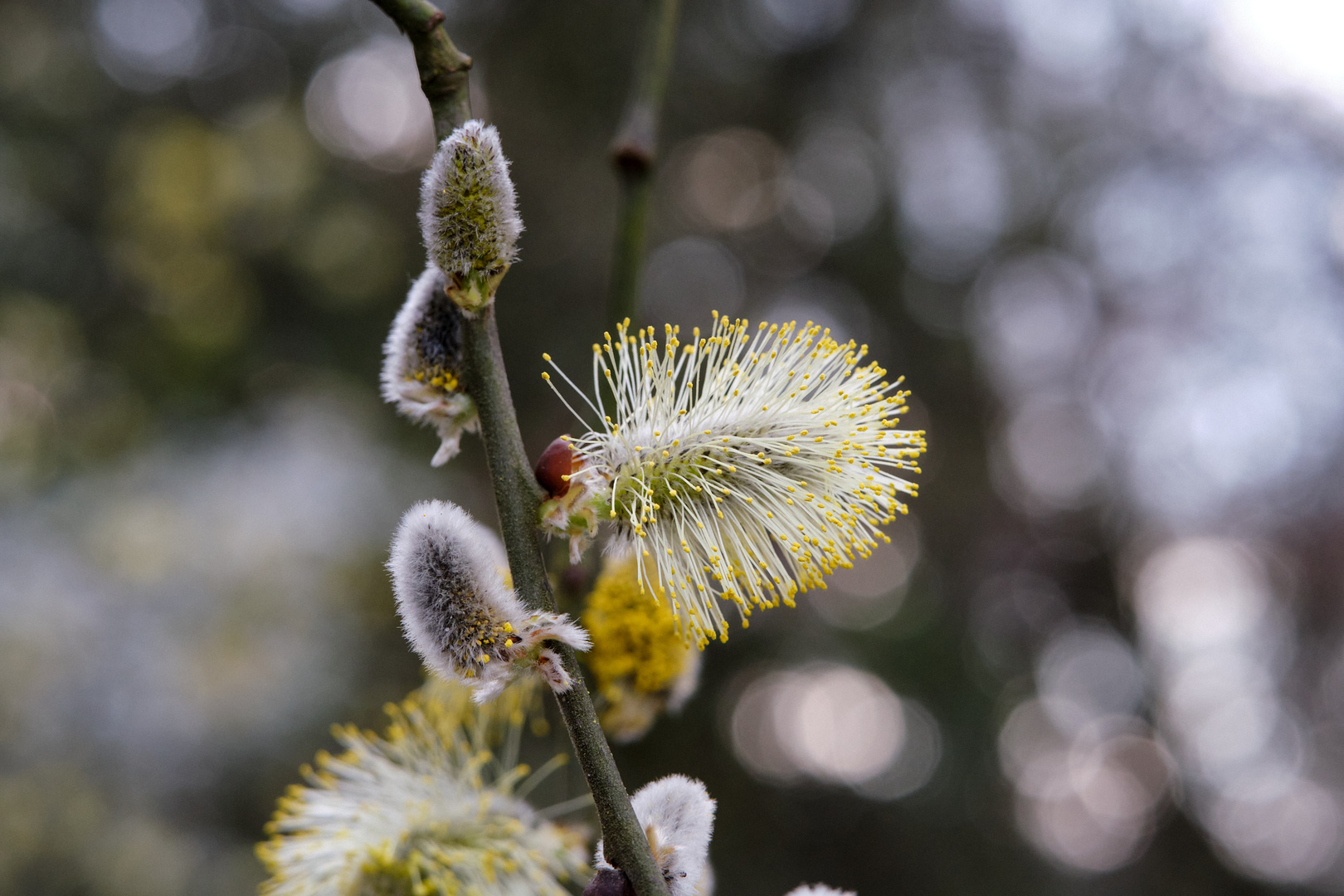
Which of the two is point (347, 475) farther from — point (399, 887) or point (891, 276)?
point (891, 276)

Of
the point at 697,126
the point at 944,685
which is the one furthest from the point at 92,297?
the point at 944,685

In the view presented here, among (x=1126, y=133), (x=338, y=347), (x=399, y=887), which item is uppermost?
(x=1126, y=133)

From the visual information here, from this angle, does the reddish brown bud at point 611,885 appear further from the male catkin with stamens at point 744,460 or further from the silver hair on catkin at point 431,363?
the silver hair on catkin at point 431,363

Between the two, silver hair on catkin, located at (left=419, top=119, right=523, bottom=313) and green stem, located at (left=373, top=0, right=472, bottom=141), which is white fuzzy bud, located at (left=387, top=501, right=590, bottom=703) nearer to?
silver hair on catkin, located at (left=419, top=119, right=523, bottom=313)

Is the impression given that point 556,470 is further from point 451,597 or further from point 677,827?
point 677,827

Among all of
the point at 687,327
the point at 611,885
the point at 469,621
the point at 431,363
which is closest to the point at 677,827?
the point at 611,885
